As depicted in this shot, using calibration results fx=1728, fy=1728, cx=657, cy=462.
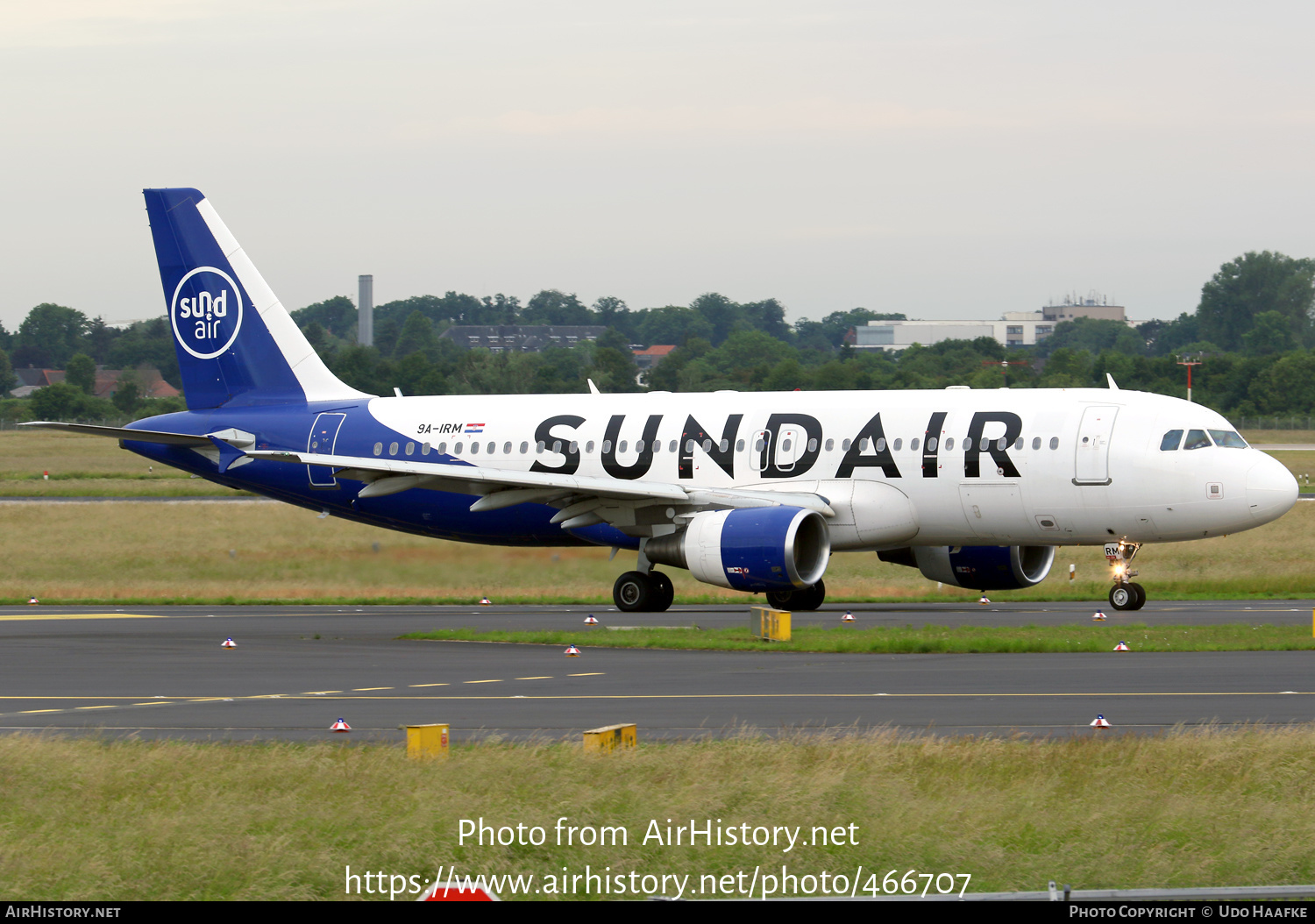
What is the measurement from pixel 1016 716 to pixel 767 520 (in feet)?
42.3

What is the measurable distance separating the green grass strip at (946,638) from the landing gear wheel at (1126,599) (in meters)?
4.02

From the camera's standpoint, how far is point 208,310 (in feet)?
132

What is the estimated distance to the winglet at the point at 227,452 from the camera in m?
38.5

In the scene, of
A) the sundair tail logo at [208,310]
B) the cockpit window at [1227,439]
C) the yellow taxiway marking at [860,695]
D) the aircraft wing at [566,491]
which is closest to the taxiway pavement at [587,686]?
the yellow taxiway marking at [860,695]

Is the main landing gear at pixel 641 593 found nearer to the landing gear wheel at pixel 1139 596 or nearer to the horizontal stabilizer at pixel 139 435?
the landing gear wheel at pixel 1139 596

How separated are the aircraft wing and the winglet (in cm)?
487

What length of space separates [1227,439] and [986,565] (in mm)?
5314

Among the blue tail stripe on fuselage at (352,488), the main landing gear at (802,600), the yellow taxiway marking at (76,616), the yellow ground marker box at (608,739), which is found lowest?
the yellow taxiway marking at (76,616)

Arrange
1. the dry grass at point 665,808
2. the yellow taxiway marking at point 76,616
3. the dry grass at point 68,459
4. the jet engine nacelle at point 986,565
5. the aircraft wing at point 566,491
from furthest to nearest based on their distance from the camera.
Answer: the dry grass at point 68,459 → the yellow taxiway marking at point 76,616 → the jet engine nacelle at point 986,565 → the aircraft wing at point 566,491 → the dry grass at point 665,808

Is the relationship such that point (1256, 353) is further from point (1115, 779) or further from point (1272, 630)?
point (1115, 779)

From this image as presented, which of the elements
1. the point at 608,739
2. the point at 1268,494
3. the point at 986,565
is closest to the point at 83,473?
the point at 986,565

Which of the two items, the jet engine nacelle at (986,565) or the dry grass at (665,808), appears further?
the jet engine nacelle at (986,565)

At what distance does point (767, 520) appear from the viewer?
101 feet

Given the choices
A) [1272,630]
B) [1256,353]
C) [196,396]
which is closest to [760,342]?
[1256,353]
